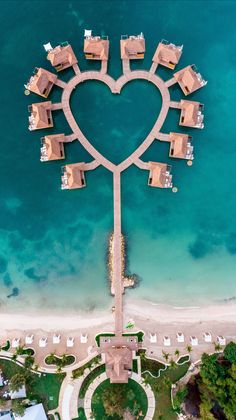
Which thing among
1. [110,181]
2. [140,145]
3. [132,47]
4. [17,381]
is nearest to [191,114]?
[140,145]

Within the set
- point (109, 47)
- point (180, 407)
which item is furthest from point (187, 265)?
point (109, 47)

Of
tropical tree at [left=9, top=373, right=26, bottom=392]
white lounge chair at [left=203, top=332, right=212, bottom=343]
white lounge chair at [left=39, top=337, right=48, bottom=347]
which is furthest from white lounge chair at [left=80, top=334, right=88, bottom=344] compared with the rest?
white lounge chair at [left=203, top=332, right=212, bottom=343]

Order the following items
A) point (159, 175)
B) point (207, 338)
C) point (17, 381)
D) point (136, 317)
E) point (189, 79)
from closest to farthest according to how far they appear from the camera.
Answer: point (17, 381) < point (189, 79) < point (159, 175) < point (207, 338) < point (136, 317)

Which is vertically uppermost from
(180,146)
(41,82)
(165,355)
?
(41,82)

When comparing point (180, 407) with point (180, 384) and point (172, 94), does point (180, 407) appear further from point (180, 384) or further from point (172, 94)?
point (172, 94)

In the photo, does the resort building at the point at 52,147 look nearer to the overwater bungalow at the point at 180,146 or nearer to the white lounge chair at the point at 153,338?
the overwater bungalow at the point at 180,146

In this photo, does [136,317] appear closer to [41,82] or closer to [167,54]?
[41,82]

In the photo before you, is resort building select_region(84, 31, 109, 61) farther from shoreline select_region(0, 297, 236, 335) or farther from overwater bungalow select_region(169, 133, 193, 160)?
shoreline select_region(0, 297, 236, 335)
